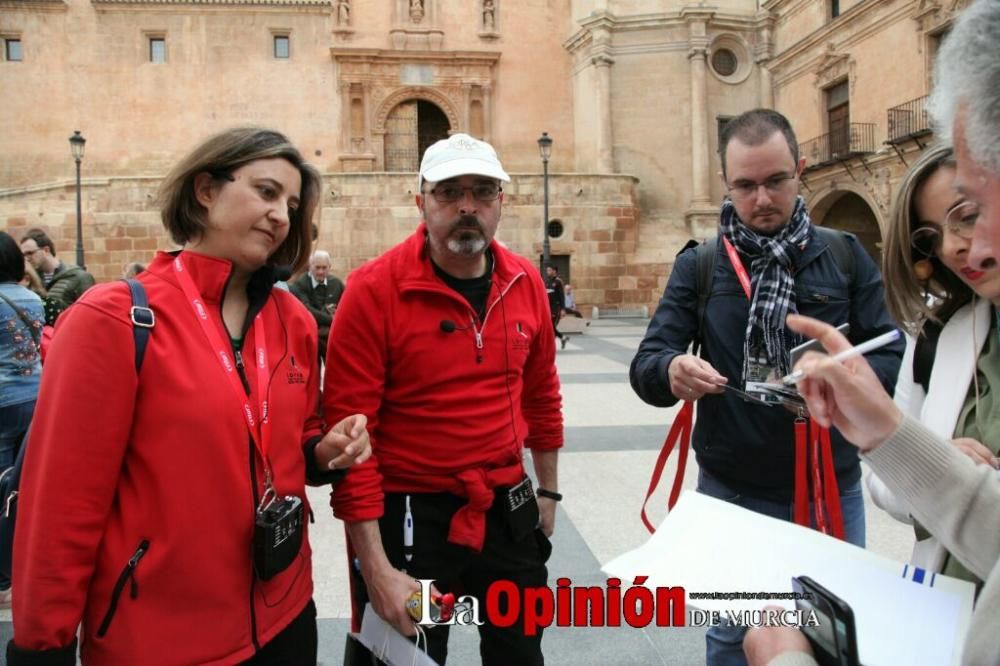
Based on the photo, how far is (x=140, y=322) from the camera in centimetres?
155

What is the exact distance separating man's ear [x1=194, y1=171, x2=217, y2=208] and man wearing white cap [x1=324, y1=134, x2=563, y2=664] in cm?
47

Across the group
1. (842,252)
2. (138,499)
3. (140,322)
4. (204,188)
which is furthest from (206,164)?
(842,252)

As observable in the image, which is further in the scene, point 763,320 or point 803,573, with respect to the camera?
point 763,320

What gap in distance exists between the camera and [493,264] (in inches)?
93.0

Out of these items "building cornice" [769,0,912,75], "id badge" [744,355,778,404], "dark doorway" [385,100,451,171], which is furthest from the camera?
"dark doorway" [385,100,451,171]

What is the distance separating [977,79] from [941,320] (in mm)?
859

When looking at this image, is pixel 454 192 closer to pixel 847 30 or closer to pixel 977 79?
pixel 977 79

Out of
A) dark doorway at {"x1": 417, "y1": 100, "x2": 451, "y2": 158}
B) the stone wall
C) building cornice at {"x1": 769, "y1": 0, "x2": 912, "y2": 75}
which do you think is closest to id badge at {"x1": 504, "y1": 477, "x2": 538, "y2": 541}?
the stone wall

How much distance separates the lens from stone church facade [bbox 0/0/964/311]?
23000 millimetres

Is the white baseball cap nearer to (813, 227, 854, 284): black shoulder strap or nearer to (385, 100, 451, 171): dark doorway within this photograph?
(813, 227, 854, 284): black shoulder strap

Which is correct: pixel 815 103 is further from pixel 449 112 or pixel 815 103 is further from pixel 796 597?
pixel 796 597

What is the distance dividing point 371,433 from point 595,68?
2521 cm

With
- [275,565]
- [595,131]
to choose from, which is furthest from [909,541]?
[595,131]

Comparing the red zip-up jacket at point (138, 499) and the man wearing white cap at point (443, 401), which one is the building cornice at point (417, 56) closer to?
the man wearing white cap at point (443, 401)
